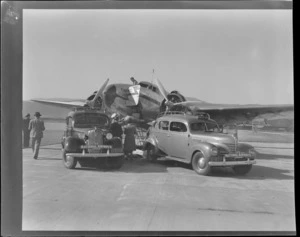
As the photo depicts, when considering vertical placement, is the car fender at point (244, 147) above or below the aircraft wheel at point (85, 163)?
above

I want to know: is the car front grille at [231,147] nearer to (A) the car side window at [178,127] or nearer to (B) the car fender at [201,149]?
(B) the car fender at [201,149]

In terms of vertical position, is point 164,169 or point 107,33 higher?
point 107,33

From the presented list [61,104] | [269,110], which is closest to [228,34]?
[269,110]

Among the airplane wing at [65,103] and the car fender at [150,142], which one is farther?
→ the car fender at [150,142]

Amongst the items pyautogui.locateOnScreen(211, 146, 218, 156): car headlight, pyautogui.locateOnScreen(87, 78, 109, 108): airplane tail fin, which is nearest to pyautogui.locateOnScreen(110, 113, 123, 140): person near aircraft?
pyautogui.locateOnScreen(87, 78, 109, 108): airplane tail fin

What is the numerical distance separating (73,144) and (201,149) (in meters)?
2.27

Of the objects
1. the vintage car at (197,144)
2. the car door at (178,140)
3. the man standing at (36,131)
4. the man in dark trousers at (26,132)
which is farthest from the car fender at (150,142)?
the man in dark trousers at (26,132)

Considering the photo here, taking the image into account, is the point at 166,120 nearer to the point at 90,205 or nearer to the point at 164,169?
the point at 164,169

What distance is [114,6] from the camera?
12.5ft

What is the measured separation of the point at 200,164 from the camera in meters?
4.70

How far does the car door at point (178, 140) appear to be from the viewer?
505cm

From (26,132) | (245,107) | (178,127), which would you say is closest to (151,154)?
(178,127)

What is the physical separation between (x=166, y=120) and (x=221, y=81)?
153 centimetres

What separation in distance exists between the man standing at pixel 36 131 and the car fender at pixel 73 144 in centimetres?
47
